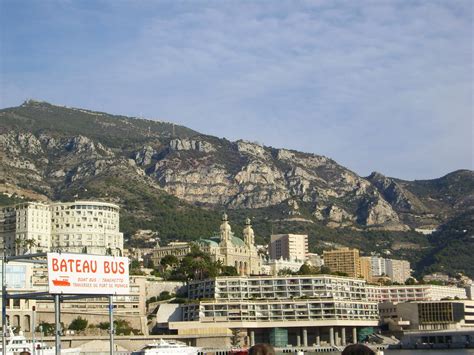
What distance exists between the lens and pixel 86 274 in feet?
182

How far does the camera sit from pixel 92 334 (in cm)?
17388

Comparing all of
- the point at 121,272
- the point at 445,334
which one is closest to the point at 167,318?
the point at 445,334

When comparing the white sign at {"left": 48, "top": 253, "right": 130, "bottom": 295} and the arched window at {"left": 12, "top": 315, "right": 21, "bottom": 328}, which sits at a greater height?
the white sign at {"left": 48, "top": 253, "right": 130, "bottom": 295}

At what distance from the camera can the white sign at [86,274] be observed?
177 feet

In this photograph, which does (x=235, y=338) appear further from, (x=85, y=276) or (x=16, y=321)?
(x=85, y=276)

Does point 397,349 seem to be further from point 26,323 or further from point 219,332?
point 26,323

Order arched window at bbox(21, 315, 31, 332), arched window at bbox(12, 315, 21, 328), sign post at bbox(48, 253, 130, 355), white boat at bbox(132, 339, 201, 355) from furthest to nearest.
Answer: arched window at bbox(21, 315, 31, 332) → arched window at bbox(12, 315, 21, 328) → white boat at bbox(132, 339, 201, 355) → sign post at bbox(48, 253, 130, 355)

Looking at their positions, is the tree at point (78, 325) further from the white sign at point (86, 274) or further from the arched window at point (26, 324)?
the white sign at point (86, 274)

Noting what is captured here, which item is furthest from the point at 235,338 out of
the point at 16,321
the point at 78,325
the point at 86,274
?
the point at 86,274

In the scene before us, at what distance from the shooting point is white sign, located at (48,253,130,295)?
5406 centimetres

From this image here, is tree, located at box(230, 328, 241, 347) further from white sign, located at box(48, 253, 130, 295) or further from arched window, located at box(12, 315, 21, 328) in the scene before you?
white sign, located at box(48, 253, 130, 295)

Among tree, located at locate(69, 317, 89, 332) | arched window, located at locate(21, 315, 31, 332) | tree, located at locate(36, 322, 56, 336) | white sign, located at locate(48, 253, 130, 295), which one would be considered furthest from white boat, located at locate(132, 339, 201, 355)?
white sign, located at locate(48, 253, 130, 295)

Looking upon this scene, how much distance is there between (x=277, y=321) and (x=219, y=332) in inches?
682

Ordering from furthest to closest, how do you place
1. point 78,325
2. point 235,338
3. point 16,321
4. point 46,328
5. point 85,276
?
point 235,338
point 78,325
point 46,328
point 16,321
point 85,276
